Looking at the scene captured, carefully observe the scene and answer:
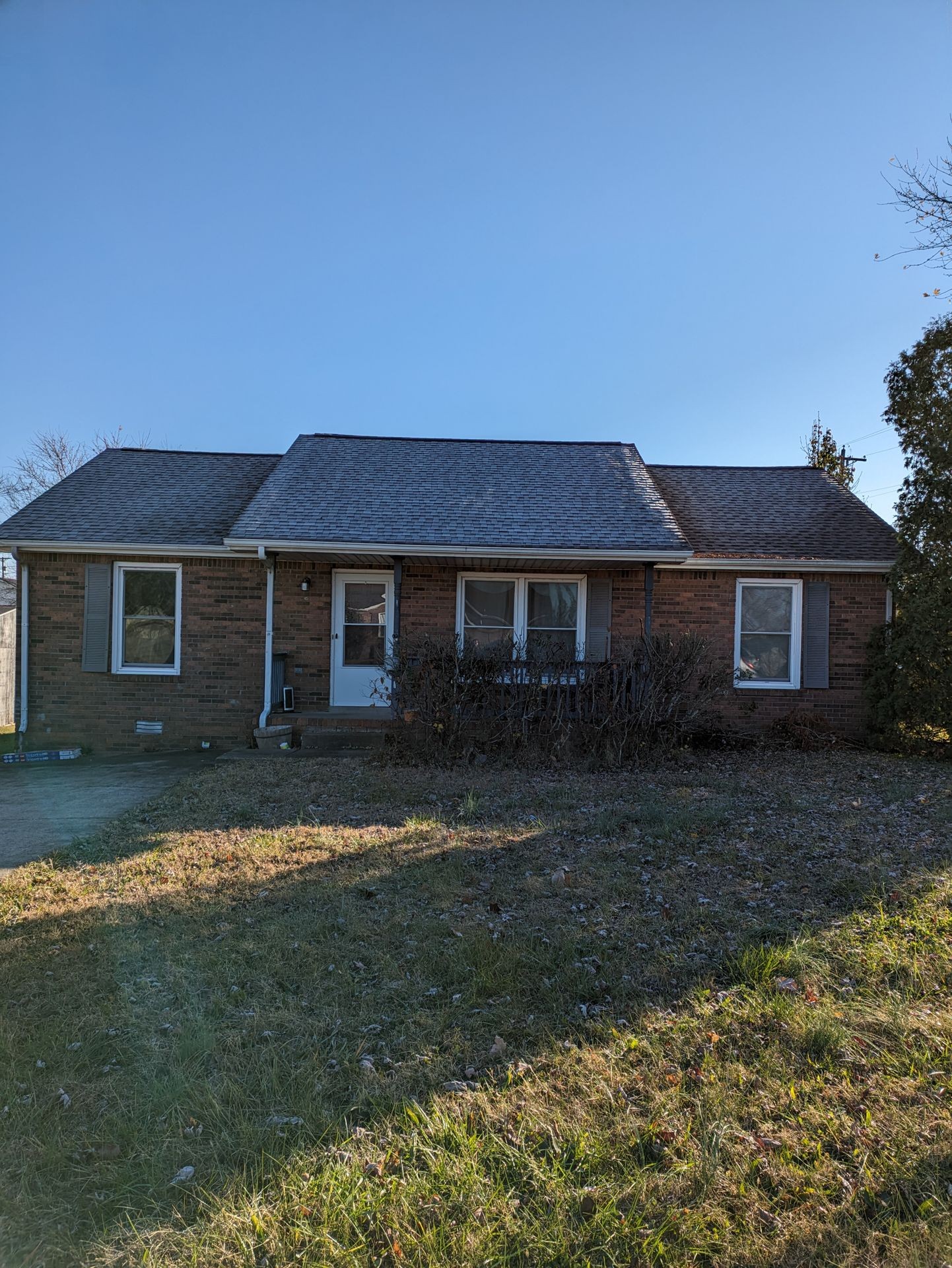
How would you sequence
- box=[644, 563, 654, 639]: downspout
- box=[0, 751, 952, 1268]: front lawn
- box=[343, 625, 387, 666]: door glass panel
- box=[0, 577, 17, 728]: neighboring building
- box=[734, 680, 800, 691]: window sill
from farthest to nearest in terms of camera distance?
box=[0, 577, 17, 728]: neighboring building → box=[343, 625, 387, 666]: door glass panel → box=[734, 680, 800, 691]: window sill → box=[644, 563, 654, 639]: downspout → box=[0, 751, 952, 1268]: front lawn

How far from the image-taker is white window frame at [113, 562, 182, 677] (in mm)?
10914

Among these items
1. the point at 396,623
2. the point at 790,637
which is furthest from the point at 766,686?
the point at 396,623

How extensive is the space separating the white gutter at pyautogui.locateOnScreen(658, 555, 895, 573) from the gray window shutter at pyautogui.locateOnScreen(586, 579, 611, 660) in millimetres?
918

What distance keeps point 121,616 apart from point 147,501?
2.03 meters

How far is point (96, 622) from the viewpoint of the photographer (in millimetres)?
10805

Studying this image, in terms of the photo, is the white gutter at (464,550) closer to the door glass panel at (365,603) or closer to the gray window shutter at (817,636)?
the door glass panel at (365,603)

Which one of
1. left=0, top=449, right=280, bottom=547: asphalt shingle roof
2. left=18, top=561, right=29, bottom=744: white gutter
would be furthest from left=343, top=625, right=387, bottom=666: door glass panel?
left=18, top=561, right=29, bottom=744: white gutter

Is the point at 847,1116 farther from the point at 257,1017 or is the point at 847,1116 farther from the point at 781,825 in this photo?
the point at 781,825

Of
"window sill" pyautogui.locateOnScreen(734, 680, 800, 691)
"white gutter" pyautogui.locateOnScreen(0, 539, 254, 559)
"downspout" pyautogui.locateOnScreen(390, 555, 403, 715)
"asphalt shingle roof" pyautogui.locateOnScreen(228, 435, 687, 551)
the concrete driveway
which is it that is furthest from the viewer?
"window sill" pyautogui.locateOnScreen(734, 680, 800, 691)

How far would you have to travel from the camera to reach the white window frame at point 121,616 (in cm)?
1091

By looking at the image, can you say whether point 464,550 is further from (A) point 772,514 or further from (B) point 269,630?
(A) point 772,514

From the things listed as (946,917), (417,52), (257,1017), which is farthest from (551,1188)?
(417,52)

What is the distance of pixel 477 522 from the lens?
10445 millimetres

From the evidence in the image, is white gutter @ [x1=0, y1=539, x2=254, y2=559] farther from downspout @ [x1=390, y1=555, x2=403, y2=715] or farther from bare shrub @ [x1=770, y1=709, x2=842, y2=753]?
bare shrub @ [x1=770, y1=709, x2=842, y2=753]
